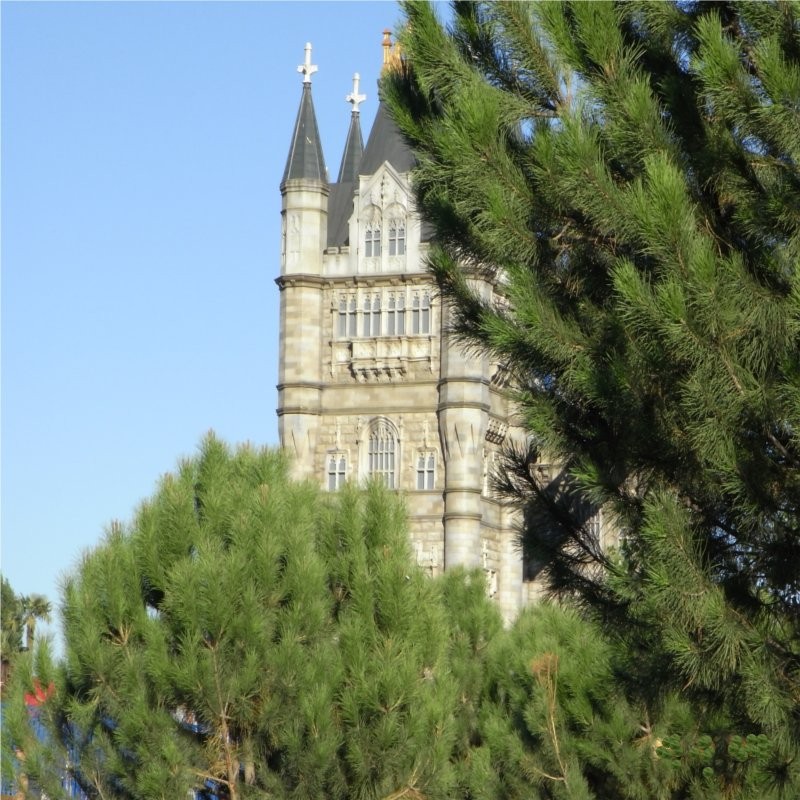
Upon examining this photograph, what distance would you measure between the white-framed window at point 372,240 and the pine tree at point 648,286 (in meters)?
42.9

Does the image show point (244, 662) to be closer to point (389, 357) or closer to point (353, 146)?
point (389, 357)

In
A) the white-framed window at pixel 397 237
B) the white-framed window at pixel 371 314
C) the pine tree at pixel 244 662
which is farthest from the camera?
the white-framed window at pixel 397 237

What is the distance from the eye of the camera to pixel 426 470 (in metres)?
54.2

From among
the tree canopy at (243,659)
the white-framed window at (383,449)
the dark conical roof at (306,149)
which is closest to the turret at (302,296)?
the dark conical roof at (306,149)

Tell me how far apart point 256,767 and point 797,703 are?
836 centimetres

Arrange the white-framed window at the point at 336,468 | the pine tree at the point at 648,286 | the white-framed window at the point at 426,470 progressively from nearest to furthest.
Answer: the pine tree at the point at 648,286 → the white-framed window at the point at 426,470 → the white-framed window at the point at 336,468

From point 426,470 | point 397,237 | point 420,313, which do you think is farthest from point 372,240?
point 426,470

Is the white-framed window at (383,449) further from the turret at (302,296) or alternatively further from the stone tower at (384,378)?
the turret at (302,296)

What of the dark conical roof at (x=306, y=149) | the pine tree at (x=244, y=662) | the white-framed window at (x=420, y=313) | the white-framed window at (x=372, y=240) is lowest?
the pine tree at (x=244, y=662)

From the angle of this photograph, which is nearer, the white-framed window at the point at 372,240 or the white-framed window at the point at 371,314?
the white-framed window at the point at 371,314

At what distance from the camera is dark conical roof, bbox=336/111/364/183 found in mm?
63344

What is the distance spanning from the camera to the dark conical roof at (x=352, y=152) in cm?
6334

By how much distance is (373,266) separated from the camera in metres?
55.8

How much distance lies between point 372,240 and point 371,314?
2370mm
